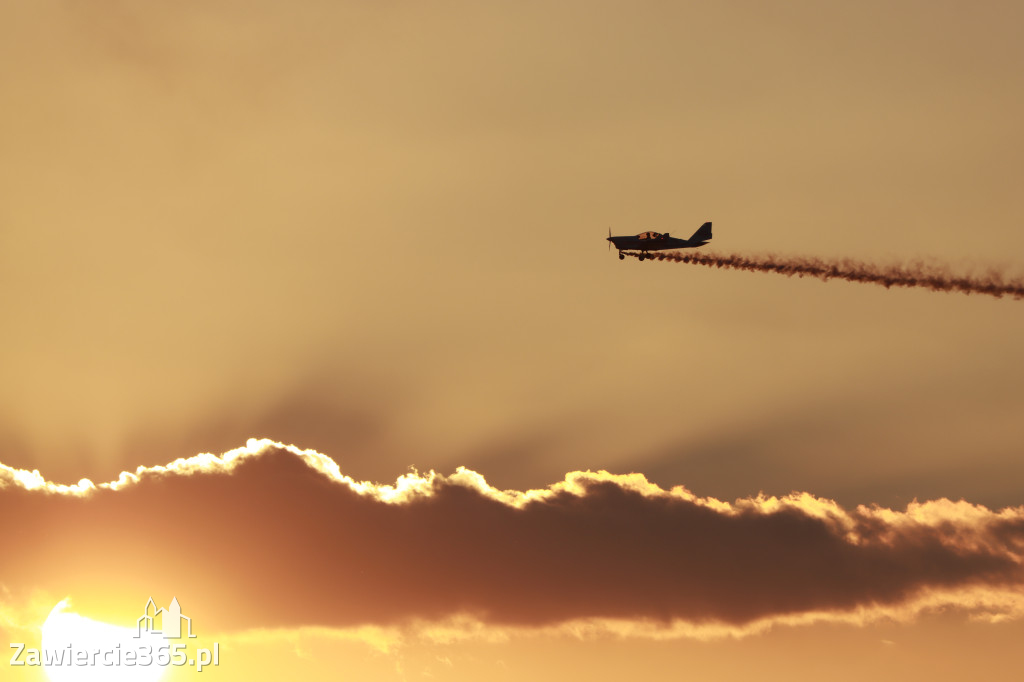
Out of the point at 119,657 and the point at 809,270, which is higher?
the point at 809,270

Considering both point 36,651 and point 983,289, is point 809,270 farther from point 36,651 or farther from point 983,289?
point 36,651

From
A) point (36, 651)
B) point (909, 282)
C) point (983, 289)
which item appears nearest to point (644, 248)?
point (909, 282)

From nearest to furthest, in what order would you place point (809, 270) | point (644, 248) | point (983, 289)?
point (983, 289)
point (809, 270)
point (644, 248)

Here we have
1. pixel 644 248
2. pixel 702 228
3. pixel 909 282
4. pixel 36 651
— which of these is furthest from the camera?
pixel 36 651

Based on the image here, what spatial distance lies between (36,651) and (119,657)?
97.8 feet

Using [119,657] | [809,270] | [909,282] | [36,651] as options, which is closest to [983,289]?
[909,282]

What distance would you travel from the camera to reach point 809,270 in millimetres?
124812

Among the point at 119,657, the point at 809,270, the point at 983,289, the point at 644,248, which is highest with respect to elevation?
the point at 644,248

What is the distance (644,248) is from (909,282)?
117 ft

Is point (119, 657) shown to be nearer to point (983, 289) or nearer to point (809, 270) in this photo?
point (809, 270)

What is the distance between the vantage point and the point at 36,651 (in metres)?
168

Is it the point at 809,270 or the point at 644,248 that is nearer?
the point at 809,270

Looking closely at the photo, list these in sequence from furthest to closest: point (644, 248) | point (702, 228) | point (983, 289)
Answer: point (702, 228)
point (644, 248)
point (983, 289)

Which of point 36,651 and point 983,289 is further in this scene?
point 36,651
